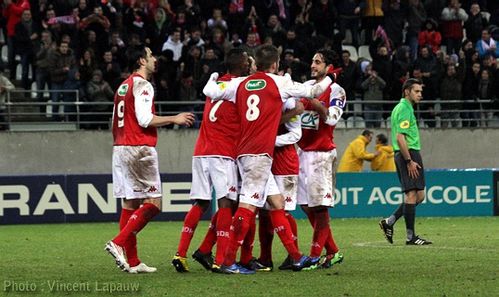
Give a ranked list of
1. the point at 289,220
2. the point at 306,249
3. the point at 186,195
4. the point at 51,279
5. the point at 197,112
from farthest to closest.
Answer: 1. the point at 197,112
2. the point at 186,195
3. the point at 306,249
4. the point at 289,220
5. the point at 51,279

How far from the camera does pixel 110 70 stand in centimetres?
2866

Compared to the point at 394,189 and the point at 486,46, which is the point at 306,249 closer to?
the point at 394,189

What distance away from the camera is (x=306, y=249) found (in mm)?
17047

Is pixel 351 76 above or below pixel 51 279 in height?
above

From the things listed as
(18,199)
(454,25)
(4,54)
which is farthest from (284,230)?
(454,25)

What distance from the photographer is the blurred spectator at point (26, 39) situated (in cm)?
2871

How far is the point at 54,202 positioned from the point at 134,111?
10.6 m

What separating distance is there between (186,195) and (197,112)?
15.9 feet

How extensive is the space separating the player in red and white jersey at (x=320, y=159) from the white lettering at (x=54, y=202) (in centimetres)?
1031

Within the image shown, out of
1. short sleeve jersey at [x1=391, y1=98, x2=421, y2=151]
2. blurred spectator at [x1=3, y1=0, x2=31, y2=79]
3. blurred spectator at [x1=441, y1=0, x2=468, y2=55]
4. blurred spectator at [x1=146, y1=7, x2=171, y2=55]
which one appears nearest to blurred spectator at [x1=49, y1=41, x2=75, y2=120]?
blurred spectator at [x1=3, y1=0, x2=31, y2=79]

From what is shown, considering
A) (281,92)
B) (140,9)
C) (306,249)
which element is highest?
(140,9)

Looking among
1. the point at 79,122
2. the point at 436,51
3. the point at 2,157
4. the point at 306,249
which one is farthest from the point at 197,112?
the point at 306,249

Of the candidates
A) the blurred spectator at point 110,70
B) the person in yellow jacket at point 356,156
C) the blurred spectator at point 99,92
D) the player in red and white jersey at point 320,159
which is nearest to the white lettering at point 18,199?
the blurred spectator at point 99,92

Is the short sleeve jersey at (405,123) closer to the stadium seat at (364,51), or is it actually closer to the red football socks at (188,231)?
the red football socks at (188,231)
